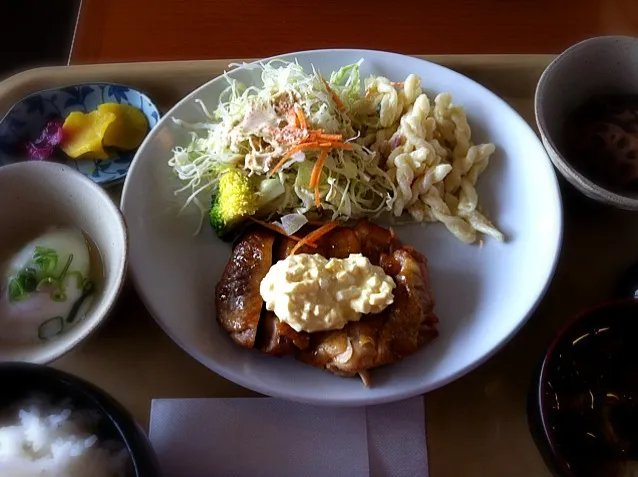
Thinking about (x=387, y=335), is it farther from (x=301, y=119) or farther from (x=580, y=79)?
(x=580, y=79)

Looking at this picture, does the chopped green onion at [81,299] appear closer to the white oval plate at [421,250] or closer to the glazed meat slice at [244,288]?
the white oval plate at [421,250]

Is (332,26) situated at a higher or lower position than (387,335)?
higher

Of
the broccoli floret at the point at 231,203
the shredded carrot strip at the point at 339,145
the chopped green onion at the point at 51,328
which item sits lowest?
the chopped green onion at the point at 51,328

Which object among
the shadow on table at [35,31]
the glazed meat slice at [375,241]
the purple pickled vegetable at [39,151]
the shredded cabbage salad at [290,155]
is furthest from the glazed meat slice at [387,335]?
the shadow on table at [35,31]

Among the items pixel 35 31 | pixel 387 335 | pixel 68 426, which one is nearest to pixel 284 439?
pixel 387 335

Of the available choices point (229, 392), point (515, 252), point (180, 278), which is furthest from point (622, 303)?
point (180, 278)

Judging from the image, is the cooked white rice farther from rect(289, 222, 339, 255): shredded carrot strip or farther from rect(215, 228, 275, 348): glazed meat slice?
rect(289, 222, 339, 255): shredded carrot strip
